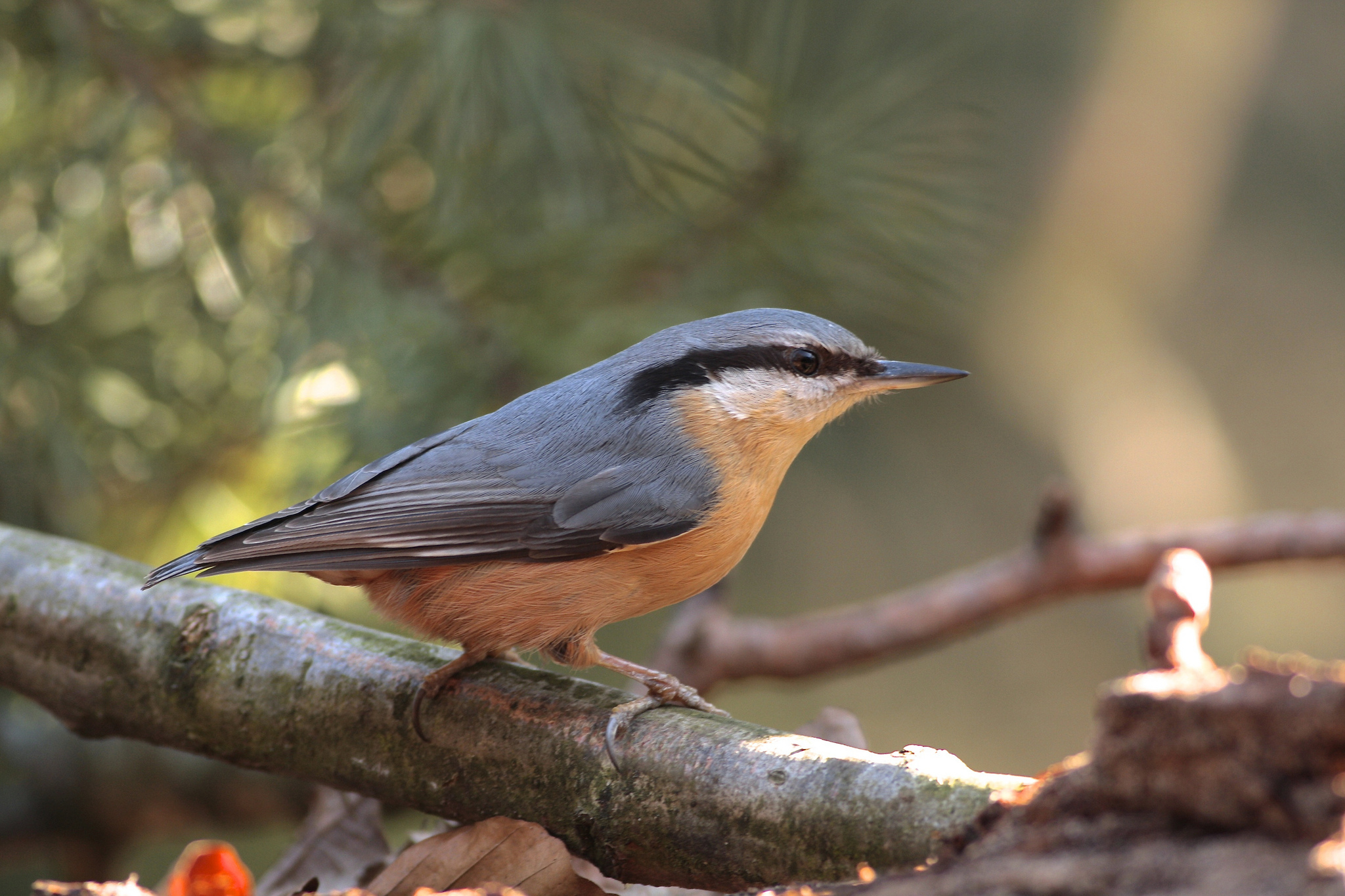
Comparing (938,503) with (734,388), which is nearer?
(734,388)

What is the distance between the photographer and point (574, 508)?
1561 millimetres

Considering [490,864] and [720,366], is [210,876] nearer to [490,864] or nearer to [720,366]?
[490,864]

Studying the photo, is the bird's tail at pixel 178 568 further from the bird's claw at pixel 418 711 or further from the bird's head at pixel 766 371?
the bird's head at pixel 766 371

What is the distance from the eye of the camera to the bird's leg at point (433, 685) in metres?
1.35

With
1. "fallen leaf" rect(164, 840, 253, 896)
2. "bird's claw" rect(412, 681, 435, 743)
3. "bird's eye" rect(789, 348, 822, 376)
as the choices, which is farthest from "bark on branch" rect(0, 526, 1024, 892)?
"bird's eye" rect(789, 348, 822, 376)

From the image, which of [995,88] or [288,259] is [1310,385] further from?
[288,259]

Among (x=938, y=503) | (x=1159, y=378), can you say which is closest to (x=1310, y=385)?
(x=1159, y=378)

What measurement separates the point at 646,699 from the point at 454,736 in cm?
25

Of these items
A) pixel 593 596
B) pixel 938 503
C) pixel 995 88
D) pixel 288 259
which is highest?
pixel 995 88

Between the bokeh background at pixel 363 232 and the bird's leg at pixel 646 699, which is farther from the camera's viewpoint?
the bokeh background at pixel 363 232

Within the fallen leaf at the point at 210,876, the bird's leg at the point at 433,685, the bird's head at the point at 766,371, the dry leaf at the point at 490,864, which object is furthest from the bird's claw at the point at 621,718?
the bird's head at the point at 766,371

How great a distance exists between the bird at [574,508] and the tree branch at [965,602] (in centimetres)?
76

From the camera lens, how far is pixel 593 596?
1.54 meters

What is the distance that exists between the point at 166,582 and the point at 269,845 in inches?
102
